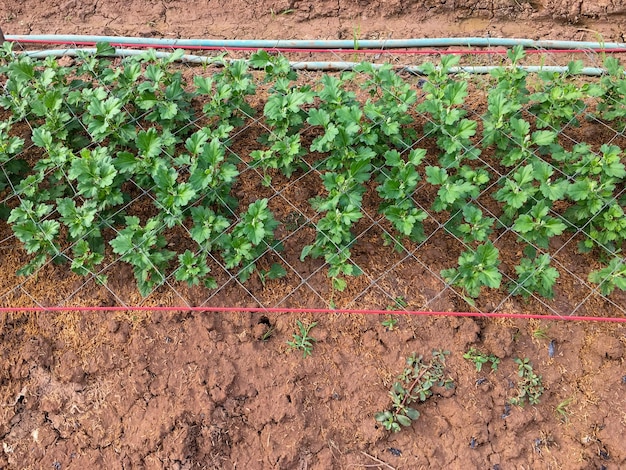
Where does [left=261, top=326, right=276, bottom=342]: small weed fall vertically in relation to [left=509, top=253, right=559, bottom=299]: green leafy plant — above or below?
below

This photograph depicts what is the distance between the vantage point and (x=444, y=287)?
9.53 ft

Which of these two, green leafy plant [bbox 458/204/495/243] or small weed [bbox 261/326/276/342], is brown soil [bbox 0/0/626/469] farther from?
green leafy plant [bbox 458/204/495/243]

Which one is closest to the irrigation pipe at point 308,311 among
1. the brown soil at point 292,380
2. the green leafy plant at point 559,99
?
the brown soil at point 292,380

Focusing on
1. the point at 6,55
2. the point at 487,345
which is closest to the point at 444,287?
the point at 487,345

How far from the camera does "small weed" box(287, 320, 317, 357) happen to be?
8.99 feet

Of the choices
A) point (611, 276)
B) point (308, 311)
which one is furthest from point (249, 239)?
point (611, 276)

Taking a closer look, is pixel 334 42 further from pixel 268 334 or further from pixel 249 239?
pixel 268 334

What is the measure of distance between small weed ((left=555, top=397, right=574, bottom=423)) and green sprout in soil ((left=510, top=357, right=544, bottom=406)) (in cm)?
11

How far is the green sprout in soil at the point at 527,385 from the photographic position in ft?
8.64

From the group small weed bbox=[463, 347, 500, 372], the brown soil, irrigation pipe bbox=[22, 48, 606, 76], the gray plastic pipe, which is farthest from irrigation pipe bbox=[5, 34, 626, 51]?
small weed bbox=[463, 347, 500, 372]

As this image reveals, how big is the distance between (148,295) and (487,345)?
1785mm

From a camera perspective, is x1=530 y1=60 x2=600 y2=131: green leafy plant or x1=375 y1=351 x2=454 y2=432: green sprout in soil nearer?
x1=375 y1=351 x2=454 y2=432: green sprout in soil

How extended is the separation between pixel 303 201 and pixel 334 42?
4.94 feet

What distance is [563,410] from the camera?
8.66 ft
